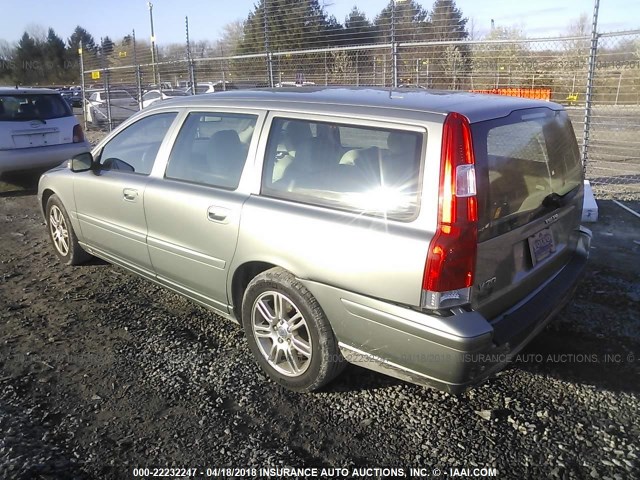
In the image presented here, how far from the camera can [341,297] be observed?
2715mm

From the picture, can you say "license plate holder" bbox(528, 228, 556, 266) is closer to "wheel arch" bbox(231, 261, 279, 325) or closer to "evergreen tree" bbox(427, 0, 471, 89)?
"wheel arch" bbox(231, 261, 279, 325)

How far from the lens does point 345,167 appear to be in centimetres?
287

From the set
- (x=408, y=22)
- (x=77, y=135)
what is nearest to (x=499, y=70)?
(x=408, y=22)

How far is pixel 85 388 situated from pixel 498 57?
31.0ft

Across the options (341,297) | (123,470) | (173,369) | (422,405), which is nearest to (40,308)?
(173,369)

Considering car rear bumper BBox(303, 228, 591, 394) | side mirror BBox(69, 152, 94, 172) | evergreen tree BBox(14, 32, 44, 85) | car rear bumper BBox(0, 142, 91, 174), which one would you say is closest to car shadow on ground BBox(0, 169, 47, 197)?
car rear bumper BBox(0, 142, 91, 174)

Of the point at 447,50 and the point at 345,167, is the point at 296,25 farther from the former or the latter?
the point at 345,167

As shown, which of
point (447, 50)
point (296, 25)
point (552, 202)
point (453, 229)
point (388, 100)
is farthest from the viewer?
point (296, 25)

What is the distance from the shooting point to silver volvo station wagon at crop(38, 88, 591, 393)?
8.07 ft

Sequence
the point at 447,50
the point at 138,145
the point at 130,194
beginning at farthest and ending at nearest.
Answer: the point at 447,50 < the point at 138,145 < the point at 130,194

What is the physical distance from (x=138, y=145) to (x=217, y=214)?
1.38 m

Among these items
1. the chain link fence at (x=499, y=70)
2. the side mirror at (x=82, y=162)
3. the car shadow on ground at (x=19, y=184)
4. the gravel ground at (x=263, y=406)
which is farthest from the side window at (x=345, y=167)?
the car shadow on ground at (x=19, y=184)

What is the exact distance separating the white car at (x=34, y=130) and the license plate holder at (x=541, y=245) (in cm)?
796

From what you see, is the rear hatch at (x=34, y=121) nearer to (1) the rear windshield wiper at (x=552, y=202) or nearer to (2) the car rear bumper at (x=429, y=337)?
(2) the car rear bumper at (x=429, y=337)
